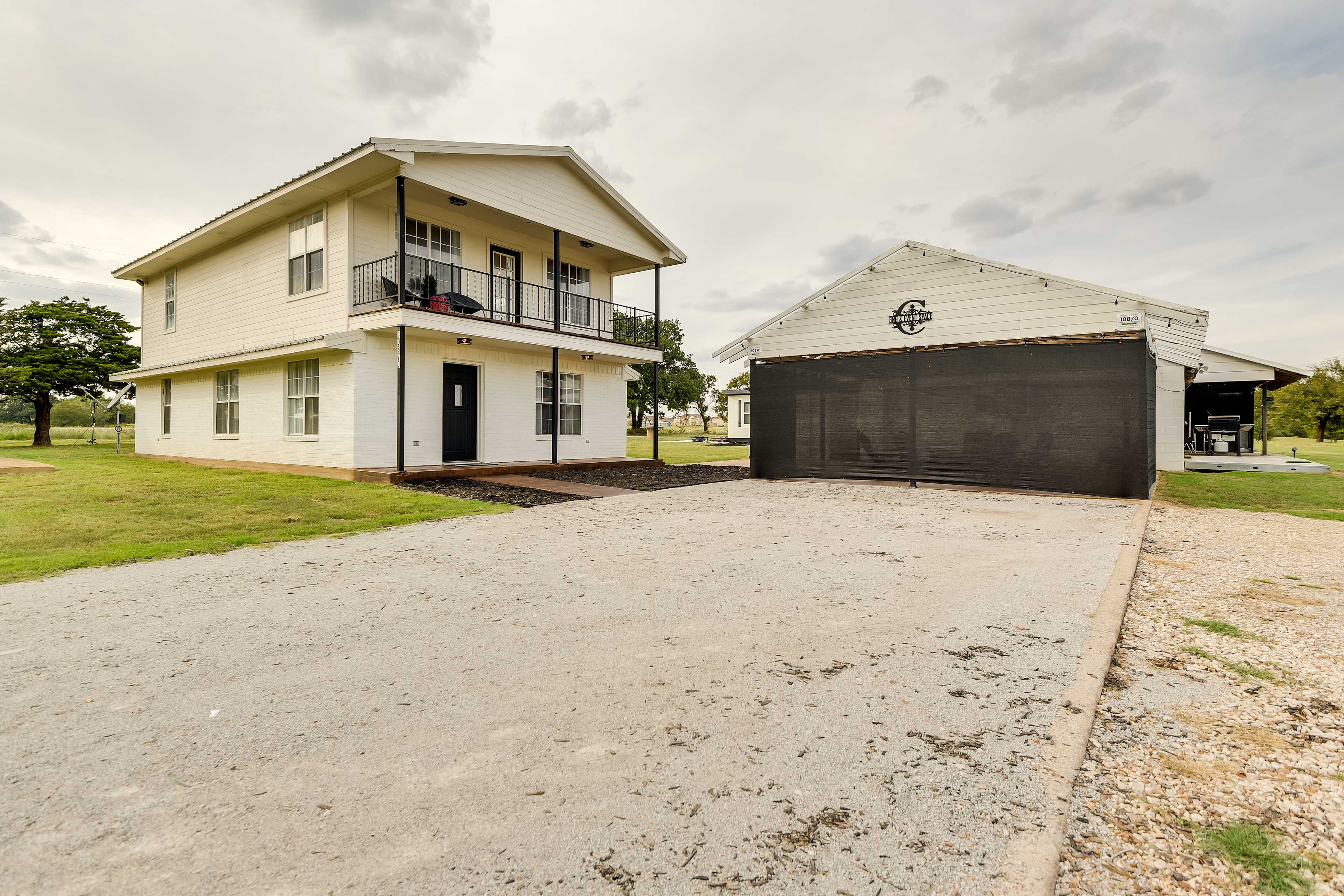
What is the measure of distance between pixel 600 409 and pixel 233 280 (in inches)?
401

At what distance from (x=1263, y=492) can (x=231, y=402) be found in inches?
923

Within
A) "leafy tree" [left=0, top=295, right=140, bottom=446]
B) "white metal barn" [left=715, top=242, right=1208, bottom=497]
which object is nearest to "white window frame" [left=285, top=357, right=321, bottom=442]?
"white metal barn" [left=715, top=242, right=1208, bottom=497]

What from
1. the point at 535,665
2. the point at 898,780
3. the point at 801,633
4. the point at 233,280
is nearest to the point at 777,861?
the point at 898,780

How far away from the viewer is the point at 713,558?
5465mm

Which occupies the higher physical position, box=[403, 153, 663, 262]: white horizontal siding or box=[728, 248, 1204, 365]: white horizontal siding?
box=[403, 153, 663, 262]: white horizontal siding

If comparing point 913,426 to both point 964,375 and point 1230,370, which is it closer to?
point 964,375

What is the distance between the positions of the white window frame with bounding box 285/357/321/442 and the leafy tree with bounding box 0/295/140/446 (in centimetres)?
1650

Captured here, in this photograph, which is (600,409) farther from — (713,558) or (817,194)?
(713,558)

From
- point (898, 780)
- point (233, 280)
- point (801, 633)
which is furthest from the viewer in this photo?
point (233, 280)

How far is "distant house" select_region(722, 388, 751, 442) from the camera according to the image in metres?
35.2

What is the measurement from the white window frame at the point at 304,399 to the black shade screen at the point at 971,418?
32.5ft

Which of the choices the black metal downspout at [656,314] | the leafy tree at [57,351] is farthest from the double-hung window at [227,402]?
the leafy tree at [57,351]

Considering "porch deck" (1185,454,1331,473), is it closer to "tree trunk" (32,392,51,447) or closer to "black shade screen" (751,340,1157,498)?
"black shade screen" (751,340,1157,498)

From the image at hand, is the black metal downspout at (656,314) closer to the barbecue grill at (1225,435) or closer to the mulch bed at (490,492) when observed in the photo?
the mulch bed at (490,492)
